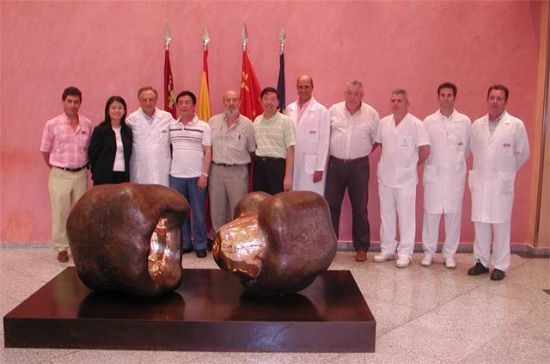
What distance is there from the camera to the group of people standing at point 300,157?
15.2ft

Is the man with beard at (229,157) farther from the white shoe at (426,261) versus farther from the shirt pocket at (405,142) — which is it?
the white shoe at (426,261)

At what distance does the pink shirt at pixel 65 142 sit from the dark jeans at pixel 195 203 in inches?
33.1

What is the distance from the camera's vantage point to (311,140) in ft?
16.2

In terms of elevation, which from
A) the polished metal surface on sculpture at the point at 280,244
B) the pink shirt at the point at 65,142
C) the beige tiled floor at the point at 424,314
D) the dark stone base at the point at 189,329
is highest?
the pink shirt at the point at 65,142

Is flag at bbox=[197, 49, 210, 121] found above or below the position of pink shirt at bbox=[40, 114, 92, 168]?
above

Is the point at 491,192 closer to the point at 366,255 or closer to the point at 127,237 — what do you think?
the point at 366,255

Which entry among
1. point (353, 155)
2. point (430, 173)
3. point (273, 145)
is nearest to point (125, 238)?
point (273, 145)

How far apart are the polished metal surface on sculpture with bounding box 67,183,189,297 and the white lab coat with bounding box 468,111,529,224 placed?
2662mm

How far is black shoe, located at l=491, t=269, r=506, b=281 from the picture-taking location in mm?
4477

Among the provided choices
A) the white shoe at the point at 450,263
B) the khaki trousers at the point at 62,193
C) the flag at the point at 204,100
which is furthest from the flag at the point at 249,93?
the white shoe at the point at 450,263

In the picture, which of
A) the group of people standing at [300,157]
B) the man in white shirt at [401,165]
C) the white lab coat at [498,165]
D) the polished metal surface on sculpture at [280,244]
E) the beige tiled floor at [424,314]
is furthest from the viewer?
the man in white shirt at [401,165]

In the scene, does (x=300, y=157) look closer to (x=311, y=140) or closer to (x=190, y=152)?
(x=311, y=140)

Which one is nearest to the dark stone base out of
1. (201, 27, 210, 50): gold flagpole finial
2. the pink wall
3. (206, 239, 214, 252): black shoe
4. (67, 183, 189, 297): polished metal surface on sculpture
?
(67, 183, 189, 297): polished metal surface on sculpture

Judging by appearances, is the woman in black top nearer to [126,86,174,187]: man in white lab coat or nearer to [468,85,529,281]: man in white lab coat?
[126,86,174,187]: man in white lab coat
